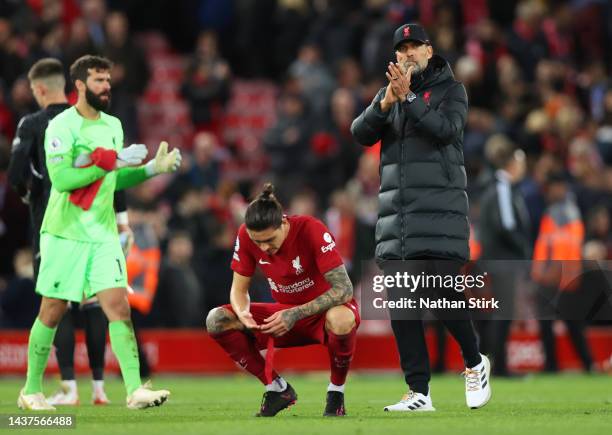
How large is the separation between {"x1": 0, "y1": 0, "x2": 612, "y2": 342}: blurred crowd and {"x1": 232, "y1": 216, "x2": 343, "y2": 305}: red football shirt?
6376mm

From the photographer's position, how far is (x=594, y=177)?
18.7 metres

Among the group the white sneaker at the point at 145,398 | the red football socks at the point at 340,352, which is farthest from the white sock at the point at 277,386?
the white sneaker at the point at 145,398

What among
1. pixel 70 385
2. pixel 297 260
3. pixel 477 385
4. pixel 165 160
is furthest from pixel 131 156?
pixel 477 385

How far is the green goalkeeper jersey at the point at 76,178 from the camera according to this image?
392 inches

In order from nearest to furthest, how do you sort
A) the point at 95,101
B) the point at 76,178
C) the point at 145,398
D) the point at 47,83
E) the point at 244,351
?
the point at 244,351, the point at 145,398, the point at 76,178, the point at 95,101, the point at 47,83

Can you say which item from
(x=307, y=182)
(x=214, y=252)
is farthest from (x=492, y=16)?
(x=214, y=252)

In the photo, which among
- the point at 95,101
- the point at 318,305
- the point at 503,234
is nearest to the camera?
the point at 318,305

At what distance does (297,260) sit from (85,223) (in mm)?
1692

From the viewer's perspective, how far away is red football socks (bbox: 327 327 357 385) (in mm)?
9219

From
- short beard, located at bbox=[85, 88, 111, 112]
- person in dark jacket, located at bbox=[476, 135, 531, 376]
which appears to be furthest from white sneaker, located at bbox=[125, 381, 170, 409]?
person in dark jacket, located at bbox=[476, 135, 531, 376]

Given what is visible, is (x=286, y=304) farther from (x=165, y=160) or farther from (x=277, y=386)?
(x=165, y=160)

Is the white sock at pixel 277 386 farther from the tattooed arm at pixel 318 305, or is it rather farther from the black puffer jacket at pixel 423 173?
the black puffer jacket at pixel 423 173

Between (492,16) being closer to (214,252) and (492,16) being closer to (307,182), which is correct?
(307,182)

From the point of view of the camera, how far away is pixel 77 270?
998 cm
